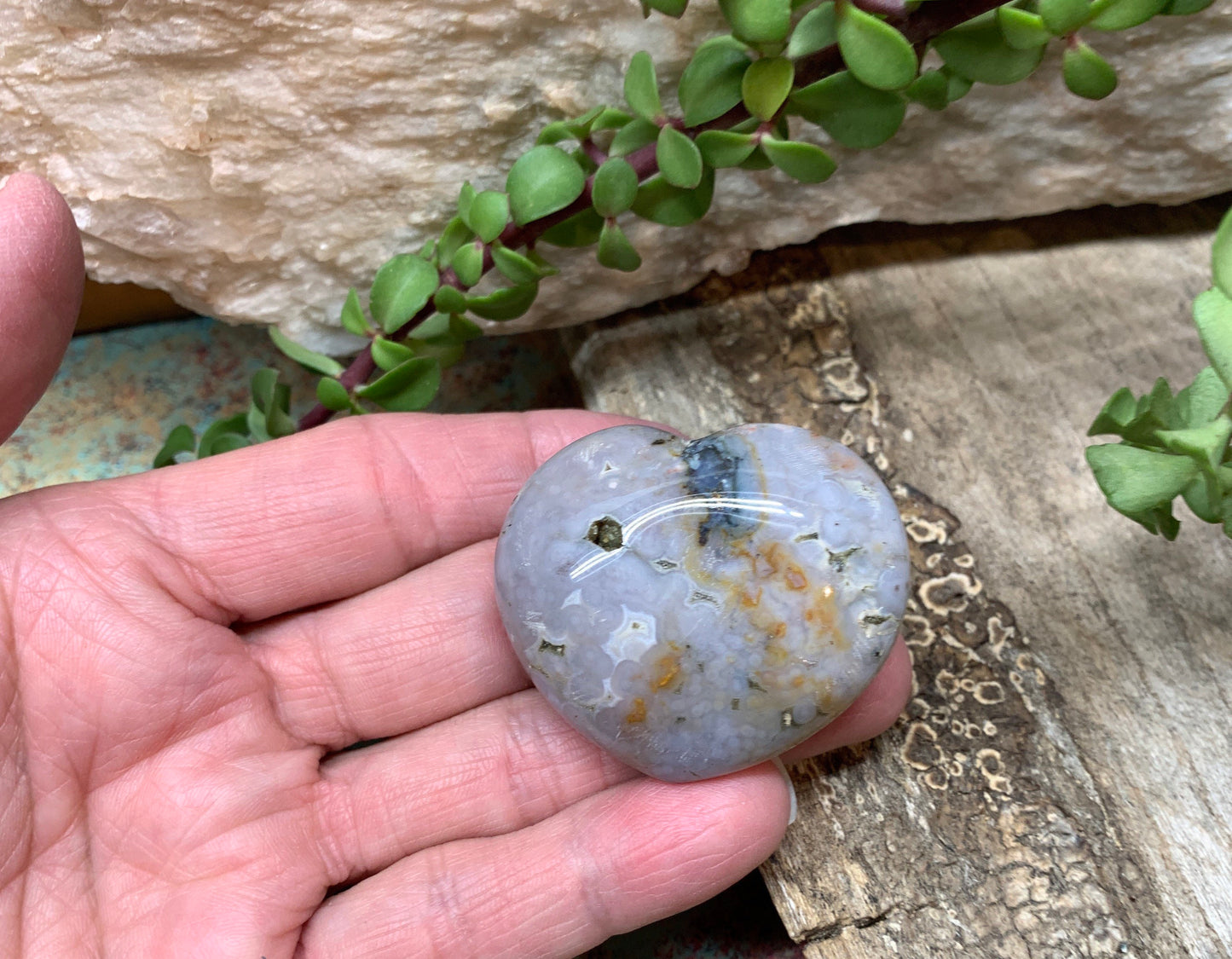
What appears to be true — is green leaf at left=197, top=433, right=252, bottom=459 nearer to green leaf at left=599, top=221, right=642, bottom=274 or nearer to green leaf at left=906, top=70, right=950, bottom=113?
green leaf at left=599, top=221, right=642, bottom=274

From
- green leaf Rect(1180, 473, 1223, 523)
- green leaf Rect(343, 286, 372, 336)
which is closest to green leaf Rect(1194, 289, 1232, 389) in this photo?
green leaf Rect(1180, 473, 1223, 523)

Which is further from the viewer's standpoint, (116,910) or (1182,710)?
(1182,710)

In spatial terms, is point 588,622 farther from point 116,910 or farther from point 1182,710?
point 1182,710

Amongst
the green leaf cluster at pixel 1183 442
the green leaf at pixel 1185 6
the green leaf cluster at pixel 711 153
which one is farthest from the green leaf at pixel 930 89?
the green leaf cluster at pixel 1183 442

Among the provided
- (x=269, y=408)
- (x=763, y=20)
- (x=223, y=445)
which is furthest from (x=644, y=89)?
(x=223, y=445)

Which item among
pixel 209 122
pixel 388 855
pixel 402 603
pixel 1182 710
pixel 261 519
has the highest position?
pixel 209 122

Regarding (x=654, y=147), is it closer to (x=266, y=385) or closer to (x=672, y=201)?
(x=672, y=201)

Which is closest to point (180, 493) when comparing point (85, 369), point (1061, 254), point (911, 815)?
point (85, 369)
